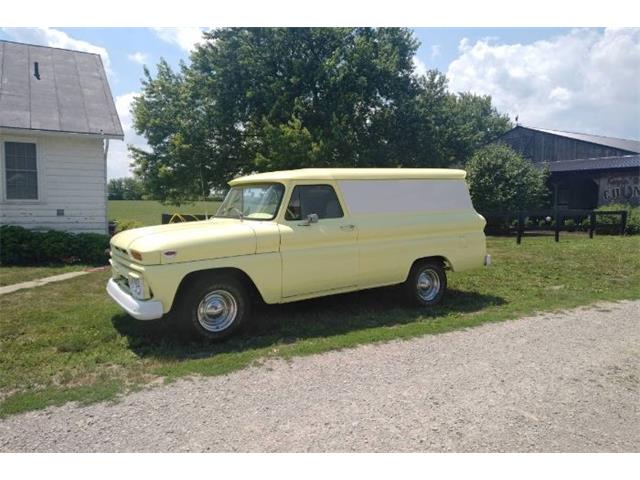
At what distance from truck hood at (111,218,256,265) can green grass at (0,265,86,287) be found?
4437mm

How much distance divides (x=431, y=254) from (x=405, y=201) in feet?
2.90

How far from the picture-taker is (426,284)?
7.24 m

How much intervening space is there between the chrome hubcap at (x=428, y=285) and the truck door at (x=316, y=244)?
134cm

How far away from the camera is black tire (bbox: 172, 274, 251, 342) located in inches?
206

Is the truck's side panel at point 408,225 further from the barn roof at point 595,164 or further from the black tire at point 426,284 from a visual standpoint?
the barn roof at point 595,164

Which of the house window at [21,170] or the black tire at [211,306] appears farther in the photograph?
the house window at [21,170]

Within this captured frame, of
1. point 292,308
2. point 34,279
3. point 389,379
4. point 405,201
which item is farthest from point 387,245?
point 34,279

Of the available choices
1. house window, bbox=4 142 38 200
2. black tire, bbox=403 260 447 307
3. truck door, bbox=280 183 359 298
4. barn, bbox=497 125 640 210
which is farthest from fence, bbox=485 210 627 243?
house window, bbox=4 142 38 200

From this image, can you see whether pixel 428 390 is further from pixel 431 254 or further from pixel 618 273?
pixel 618 273

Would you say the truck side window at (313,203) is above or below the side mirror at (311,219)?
above

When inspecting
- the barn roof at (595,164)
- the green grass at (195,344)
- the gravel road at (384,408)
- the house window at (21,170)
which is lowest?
the gravel road at (384,408)

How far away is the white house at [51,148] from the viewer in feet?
37.2

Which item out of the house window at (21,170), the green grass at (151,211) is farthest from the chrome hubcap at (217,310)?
the house window at (21,170)

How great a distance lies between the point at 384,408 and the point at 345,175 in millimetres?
3547
